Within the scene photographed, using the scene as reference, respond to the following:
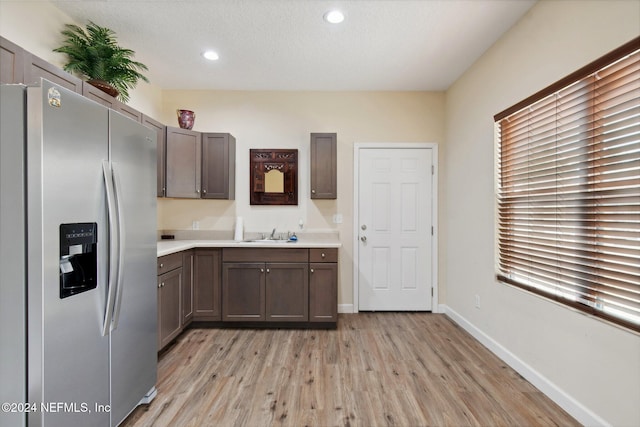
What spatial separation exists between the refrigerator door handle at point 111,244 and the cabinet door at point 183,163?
1.73 metres

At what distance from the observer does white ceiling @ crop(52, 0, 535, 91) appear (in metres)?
2.18

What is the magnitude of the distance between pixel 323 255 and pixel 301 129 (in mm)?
1652

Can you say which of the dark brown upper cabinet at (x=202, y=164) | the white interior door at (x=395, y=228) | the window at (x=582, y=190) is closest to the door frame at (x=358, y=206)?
the white interior door at (x=395, y=228)

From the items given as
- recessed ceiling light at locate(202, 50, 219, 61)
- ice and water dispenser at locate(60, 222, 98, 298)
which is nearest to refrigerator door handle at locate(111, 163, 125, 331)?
ice and water dispenser at locate(60, 222, 98, 298)

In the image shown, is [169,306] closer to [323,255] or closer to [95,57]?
Answer: [323,255]

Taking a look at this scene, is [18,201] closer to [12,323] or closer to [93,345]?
[12,323]

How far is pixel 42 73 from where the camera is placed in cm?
170

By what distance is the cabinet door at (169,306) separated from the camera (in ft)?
8.27

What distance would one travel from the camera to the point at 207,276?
10.4 ft

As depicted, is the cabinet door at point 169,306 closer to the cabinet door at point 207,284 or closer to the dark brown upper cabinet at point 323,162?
the cabinet door at point 207,284

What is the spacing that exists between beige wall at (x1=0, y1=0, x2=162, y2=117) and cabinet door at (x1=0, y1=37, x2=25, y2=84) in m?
0.56

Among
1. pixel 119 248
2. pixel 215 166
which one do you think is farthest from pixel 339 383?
pixel 215 166

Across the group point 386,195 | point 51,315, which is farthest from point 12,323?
point 386,195

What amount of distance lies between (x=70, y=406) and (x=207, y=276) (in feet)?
6.06
